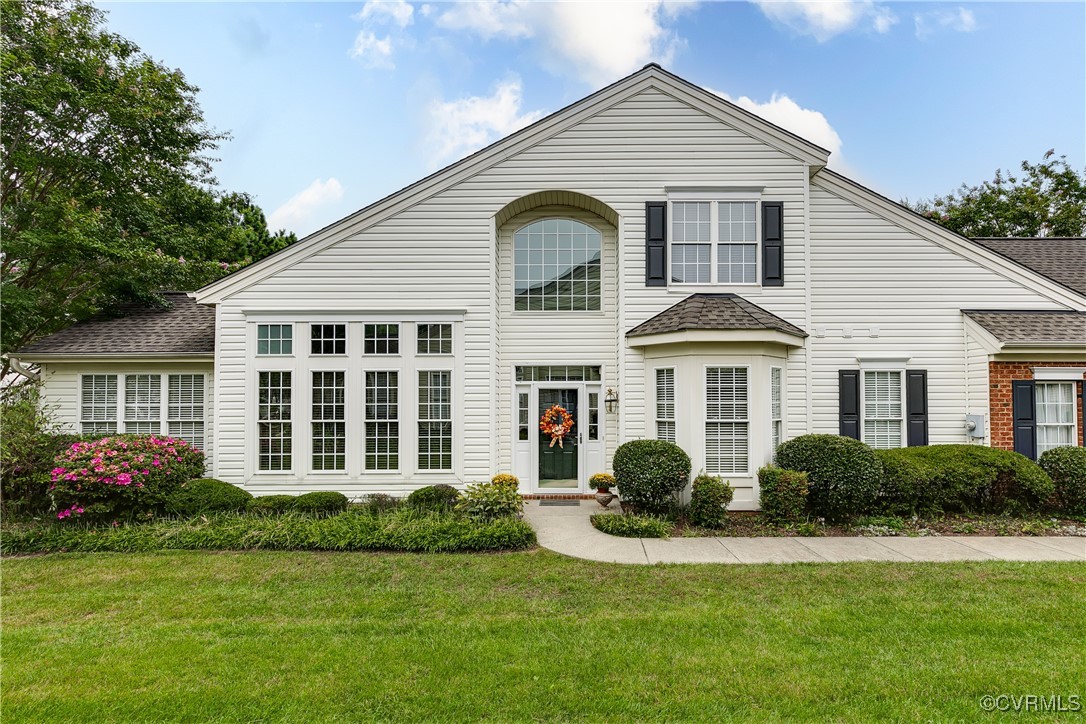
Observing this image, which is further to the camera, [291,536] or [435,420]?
[435,420]

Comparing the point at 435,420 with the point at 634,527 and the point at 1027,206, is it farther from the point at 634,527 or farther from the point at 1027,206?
the point at 1027,206

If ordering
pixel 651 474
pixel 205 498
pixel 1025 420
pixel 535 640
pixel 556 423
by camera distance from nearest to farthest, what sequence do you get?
pixel 535 640
pixel 651 474
pixel 205 498
pixel 1025 420
pixel 556 423

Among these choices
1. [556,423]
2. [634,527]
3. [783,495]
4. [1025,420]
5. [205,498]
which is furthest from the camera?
[556,423]

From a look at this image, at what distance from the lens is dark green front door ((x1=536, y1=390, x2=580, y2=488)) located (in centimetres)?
1098

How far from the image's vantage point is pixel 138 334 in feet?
36.6

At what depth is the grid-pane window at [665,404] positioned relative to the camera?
32.2 ft

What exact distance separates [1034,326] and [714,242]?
20.7ft

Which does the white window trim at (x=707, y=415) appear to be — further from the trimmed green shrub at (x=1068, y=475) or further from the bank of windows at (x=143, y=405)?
the bank of windows at (x=143, y=405)

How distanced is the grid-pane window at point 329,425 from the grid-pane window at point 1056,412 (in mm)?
13533

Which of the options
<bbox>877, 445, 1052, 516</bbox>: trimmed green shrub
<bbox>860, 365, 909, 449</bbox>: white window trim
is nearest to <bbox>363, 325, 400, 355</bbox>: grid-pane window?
<bbox>877, 445, 1052, 516</bbox>: trimmed green shrub

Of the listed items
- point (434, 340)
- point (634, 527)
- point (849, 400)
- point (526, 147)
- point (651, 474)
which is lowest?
point (634, 527)

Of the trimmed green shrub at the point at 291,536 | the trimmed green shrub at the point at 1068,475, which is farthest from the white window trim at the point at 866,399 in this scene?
the trimmed green shrub at the point at 291,536

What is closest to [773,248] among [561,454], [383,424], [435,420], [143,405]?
[561,454]

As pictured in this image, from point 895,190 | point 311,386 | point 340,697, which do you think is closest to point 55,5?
point 311,386
